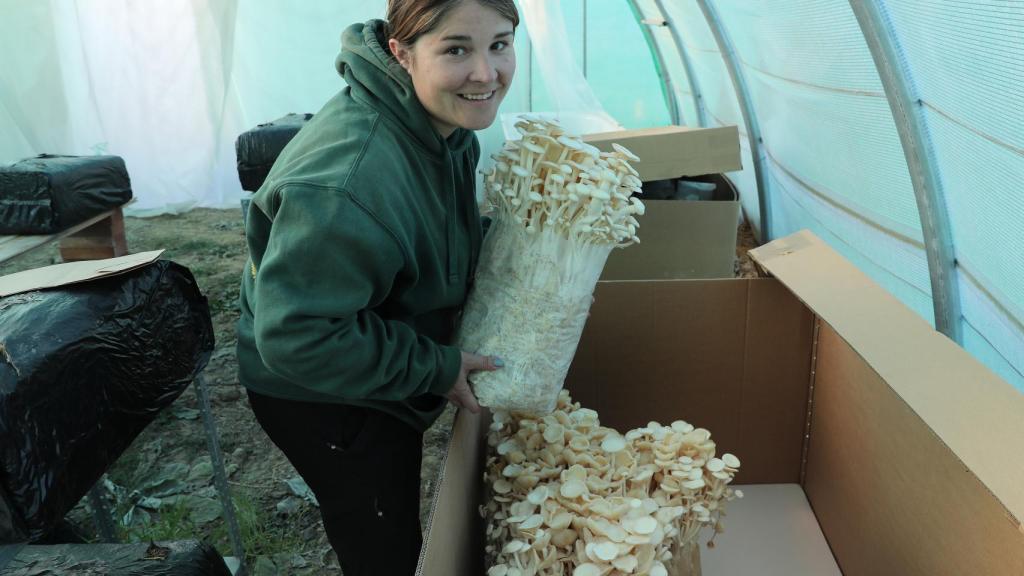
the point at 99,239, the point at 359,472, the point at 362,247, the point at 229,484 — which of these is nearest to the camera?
the point at 362,247

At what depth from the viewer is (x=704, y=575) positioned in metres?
1.85

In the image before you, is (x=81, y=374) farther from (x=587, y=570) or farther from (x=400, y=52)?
(x=587, y=570)

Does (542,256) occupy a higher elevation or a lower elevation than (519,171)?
lower

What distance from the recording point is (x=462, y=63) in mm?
1184

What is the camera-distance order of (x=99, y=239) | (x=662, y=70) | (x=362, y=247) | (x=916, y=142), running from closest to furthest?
(x=362, y=247)
(x=916, y=142)
(x=99, y=239)
(x=662, y=70)

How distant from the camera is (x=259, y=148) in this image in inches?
191

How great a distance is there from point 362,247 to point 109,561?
2.20 feet

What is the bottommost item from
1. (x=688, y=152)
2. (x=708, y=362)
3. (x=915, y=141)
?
(x=708, y=362)

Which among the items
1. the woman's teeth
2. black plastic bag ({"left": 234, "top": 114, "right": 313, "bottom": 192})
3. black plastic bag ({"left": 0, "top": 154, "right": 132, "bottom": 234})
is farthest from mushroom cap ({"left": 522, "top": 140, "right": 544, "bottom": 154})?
black plastic bag ({"left": 234, "top": 114, "right": 313, "bottom": 192})

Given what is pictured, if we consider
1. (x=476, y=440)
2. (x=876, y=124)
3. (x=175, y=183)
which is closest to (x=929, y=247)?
(x=876, y=124)

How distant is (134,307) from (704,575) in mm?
1529

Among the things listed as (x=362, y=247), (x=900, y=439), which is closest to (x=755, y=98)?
(x=900, y=439)

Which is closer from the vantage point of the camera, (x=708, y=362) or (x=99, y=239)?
(x=708, y=362)

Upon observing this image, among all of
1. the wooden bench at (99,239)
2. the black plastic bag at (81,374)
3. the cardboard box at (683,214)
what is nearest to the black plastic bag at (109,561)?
the black plastic bag at (81,374)
